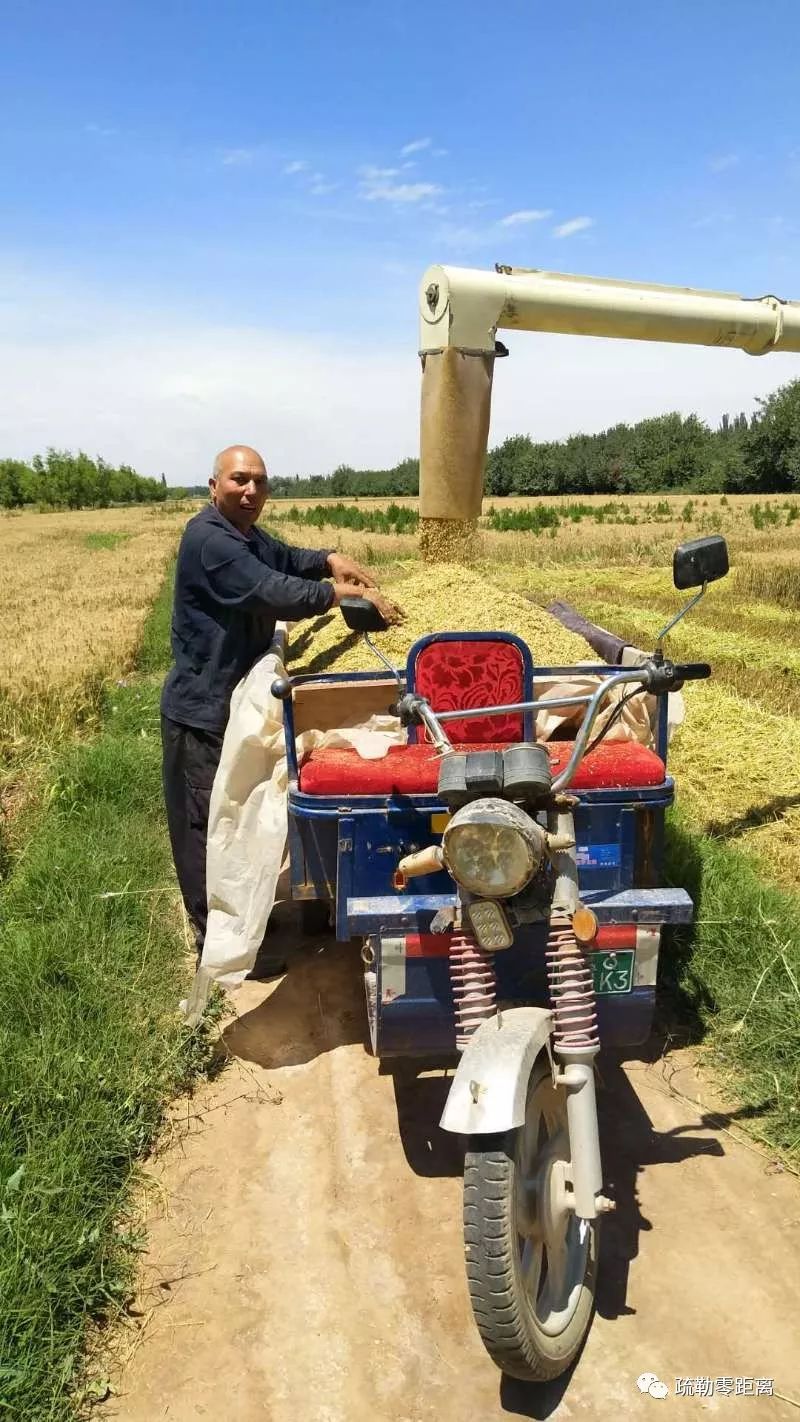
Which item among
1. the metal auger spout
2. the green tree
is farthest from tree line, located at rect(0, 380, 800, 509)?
the metal auger spout

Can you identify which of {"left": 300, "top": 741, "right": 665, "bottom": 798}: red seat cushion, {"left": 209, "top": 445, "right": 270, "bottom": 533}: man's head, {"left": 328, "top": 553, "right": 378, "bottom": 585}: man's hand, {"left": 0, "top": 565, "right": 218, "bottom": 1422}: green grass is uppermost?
{"left": 209, "top": 445, "right": 270, "bottom": 533}: man's head

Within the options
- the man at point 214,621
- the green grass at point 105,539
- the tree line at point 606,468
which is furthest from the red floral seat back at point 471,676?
the tree line at point 606,468

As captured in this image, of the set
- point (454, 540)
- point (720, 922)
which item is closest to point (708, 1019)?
point (720, 922)

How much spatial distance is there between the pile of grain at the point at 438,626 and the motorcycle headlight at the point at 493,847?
1.86 m

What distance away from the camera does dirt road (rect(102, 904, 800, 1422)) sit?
6.96ft

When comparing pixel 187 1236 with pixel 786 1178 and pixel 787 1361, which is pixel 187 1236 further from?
pixel 786 1178

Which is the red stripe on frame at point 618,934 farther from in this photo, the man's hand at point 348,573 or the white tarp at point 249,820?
the man's hand at point 348,573

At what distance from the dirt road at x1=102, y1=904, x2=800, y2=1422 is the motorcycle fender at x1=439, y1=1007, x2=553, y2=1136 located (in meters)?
0.70

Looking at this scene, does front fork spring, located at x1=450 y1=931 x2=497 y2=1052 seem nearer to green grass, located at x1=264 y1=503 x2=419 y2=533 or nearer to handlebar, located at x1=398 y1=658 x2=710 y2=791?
handlebar, located at x1=398 y1=658 x2=710 y2=791

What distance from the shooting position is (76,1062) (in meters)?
3.08

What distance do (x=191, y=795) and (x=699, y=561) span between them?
7.43ft

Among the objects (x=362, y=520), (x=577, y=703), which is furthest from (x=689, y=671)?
(x=362, y=520)

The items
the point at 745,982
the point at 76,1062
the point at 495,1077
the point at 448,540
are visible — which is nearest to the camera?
the point at 495,1077

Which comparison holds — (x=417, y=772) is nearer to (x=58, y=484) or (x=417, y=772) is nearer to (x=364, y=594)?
(x=364, y=594)
